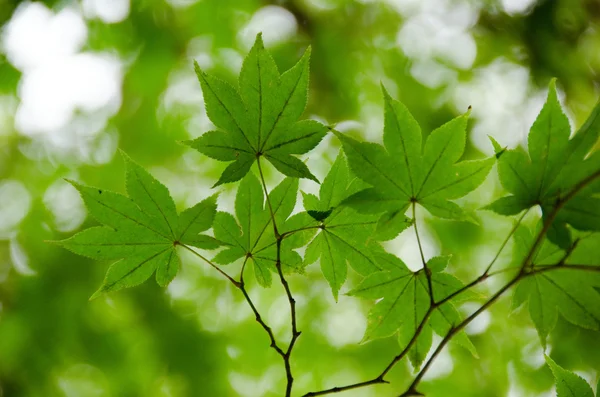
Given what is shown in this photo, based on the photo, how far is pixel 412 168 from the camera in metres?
1.20

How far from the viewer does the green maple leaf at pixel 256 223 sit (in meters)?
1.35

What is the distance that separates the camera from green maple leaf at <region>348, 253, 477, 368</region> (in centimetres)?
134

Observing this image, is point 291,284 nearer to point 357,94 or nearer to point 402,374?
point 402,374

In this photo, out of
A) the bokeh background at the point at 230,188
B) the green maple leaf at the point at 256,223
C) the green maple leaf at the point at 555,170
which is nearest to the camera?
the green maple leaf at the point at 555,170

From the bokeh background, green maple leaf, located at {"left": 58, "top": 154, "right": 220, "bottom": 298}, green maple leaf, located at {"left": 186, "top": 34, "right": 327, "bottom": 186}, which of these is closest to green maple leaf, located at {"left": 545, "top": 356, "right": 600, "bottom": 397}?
green maple leaf, located at {"left": 186, "top": 34, "right": 327, "bottom": 186}

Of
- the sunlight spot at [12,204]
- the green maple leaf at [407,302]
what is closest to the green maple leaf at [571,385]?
the green maple leaf at [407,302]

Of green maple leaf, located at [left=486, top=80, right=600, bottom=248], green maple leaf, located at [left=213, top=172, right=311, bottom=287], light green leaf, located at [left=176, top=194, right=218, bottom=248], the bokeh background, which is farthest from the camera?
the bokeh background

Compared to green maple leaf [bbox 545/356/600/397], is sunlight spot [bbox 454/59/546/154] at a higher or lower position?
higher

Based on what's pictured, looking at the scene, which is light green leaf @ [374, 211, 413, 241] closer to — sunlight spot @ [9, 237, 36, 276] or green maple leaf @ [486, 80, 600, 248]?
green maple leaf @ [486, 80, 600, 248]

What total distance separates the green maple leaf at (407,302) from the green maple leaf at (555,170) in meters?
0.30

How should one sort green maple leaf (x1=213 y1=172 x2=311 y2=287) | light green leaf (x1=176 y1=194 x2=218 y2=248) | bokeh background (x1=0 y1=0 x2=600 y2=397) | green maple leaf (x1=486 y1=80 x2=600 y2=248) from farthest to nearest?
bokeh background (x1=0 y1=0 x2=600 y2=397), green maple leaf (x1=213 y1=172 x2=311 y2=287), light green leaf (x1=176 y1=194 x2=218 y2=248), green maple leaf (x1=486 y1=80 x2=600 y2=248)

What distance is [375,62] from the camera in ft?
19.0

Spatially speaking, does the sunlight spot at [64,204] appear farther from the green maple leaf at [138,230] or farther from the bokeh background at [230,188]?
the green maple leaf at [138,230]

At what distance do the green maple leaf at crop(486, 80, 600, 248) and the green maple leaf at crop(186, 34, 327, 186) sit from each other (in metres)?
0.47
